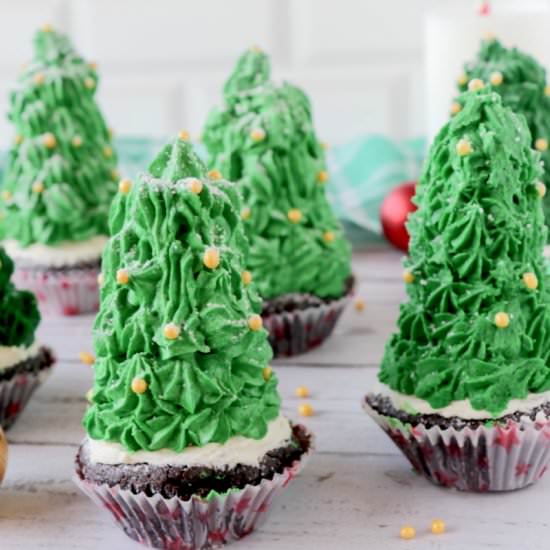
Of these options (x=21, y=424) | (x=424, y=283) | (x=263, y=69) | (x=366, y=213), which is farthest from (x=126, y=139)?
(x=424, y=283)

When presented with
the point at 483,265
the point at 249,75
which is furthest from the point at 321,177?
the point at 483,265

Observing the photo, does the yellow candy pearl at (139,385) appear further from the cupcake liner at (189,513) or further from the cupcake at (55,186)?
the cupcake at (55,186)

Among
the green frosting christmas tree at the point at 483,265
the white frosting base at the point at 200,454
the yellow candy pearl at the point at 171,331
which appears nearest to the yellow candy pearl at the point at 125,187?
the yellow candy pearl at the point at 171,331

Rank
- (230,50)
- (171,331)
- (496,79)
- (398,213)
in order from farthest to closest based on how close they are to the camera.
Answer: (230,50)
(398,213)
(496,79)
(171,331)

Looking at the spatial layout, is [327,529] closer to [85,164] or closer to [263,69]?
[263,69]

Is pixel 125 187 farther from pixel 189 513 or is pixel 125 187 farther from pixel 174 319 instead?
pixel 189 513

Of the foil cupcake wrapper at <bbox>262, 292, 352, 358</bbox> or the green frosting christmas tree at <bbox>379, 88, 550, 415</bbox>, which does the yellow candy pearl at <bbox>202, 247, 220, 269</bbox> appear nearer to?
the green frosting christmas tree at <bbox>379, 88, 550, 415</bbox>
